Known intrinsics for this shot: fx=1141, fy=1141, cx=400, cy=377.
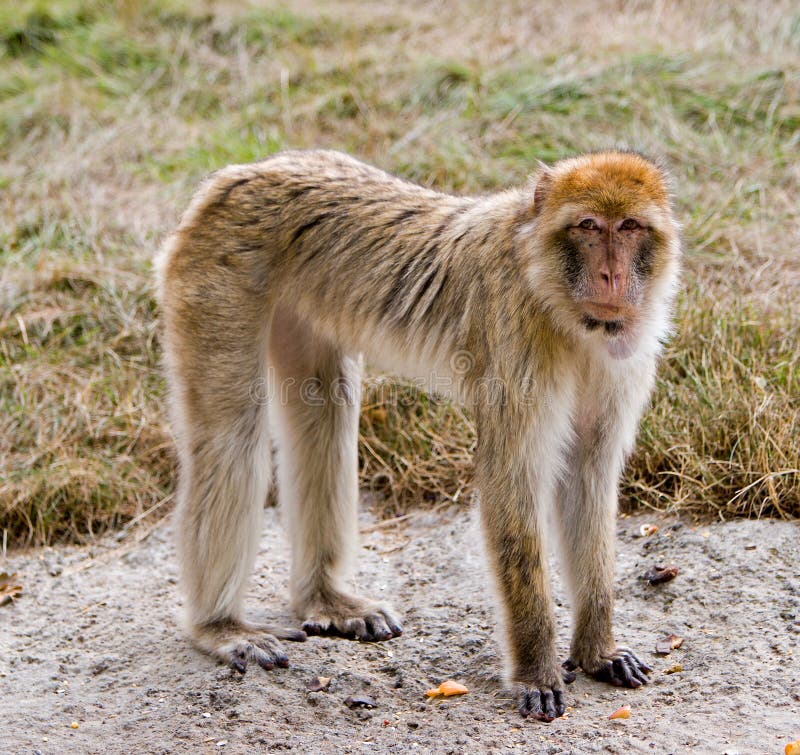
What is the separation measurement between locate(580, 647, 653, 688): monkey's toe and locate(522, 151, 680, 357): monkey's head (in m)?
1.18

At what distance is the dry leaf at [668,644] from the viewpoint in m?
4.49

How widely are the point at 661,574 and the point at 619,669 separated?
2.46ft

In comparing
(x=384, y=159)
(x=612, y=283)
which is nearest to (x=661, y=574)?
(x=612, y=283)

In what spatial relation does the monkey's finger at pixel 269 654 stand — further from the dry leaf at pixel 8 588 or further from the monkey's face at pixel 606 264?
the monkey's face at pixel 606 264

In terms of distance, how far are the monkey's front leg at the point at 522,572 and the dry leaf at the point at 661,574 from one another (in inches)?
38.8

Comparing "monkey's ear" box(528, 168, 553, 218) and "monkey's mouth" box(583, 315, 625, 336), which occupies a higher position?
"monkey's ear" box(528, 168, 553, 218)

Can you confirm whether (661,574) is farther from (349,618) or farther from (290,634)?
(290,634)

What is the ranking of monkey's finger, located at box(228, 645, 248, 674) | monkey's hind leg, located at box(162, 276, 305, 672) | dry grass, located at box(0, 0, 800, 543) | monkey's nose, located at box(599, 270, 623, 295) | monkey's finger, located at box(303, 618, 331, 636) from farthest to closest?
dry grass, located at box(0, 0, 800, 543)
monkey's finger, located at box(303, 618, 331, 636)
monkey's hind leg, located at box(162, 276, 305, 672)
monkey's finger, located at box(228, 645, 248, 674)
monkey's nose, located at box(599, 270, 623, 295)

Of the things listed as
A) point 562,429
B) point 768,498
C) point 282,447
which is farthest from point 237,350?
point 768,498

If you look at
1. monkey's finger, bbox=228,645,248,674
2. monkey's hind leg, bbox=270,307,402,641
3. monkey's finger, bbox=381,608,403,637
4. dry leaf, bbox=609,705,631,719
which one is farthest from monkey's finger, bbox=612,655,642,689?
monkey's finger, bbox=228,645,248,674

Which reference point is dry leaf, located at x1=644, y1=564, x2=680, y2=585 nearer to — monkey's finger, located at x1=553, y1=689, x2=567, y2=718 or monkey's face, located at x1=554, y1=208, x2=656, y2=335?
monkey's finger, located at x1=553, y1=689, x2=567, y2=718

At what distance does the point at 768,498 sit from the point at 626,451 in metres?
1.09

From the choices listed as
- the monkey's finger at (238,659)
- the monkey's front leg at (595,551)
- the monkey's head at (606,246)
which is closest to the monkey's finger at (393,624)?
the monkey's finger at (238,659)

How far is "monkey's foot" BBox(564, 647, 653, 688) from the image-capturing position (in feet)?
14.0
